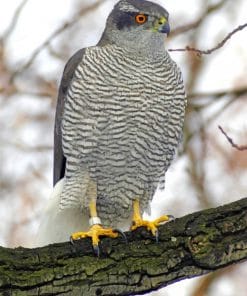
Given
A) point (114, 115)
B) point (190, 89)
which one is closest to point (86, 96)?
point (114, 115)

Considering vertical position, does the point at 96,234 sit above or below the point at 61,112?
below

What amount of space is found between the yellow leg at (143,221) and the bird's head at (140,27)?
48.6 inches

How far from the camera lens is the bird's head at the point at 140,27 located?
635 cm

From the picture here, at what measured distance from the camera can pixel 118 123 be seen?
6023 mm

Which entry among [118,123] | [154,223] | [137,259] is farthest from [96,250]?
A: [118,123]

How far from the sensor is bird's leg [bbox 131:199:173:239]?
18.2 ft

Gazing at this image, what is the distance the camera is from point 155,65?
20.7 feet

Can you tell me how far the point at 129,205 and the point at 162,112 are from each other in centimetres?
86

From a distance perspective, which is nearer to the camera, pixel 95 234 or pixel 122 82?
pixel 95 234

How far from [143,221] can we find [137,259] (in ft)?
2.72

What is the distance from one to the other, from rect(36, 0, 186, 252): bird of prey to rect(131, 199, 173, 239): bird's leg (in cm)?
2

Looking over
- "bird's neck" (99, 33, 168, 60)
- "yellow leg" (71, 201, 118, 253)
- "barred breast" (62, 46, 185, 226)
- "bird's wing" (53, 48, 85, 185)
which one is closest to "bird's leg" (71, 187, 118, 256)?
"yellow leg" (71, 201, 118, 253)

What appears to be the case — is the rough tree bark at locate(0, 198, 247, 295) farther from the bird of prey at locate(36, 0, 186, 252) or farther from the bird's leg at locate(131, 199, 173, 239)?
the bird of prey at locate(36, 0, 186, 252)

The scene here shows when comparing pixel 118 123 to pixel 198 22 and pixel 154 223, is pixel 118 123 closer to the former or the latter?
pixel 154 223
